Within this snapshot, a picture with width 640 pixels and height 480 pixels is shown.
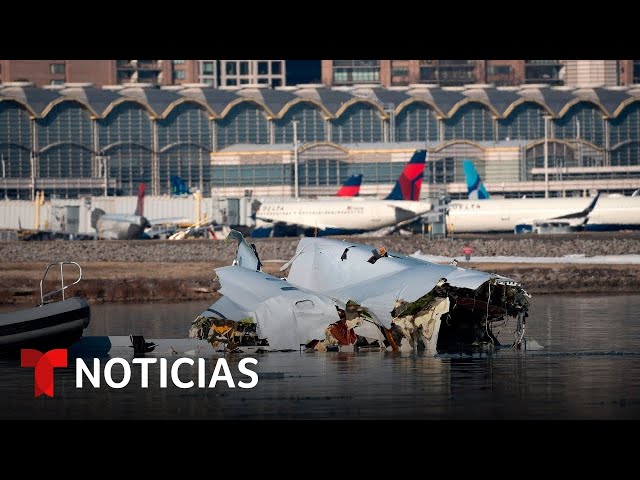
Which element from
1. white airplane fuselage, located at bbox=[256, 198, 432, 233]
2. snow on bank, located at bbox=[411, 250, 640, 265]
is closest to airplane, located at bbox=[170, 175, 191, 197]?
white airplane fuselage, located at bbox=[256, 198, 432, 233]

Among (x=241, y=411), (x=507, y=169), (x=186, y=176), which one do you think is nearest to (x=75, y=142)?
(x=186, y=176)

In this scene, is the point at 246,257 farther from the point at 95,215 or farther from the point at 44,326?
the point at 95,215

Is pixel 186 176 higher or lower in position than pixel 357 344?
higher

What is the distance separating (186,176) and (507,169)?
4522 cm

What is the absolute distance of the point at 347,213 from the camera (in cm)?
13350

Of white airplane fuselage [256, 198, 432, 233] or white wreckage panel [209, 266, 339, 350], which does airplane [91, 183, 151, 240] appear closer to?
white airplane fuselage [256, 198, 432, 233]

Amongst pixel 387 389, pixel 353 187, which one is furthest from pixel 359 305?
pixel 353 187

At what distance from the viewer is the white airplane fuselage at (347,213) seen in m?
132

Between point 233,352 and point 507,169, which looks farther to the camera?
point 507,169

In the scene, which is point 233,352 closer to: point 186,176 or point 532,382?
point 532,382

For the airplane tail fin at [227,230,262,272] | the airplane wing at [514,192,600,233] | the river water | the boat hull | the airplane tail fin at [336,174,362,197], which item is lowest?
the river water

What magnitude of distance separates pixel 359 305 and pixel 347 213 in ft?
307

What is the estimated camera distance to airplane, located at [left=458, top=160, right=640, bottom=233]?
131250mm
